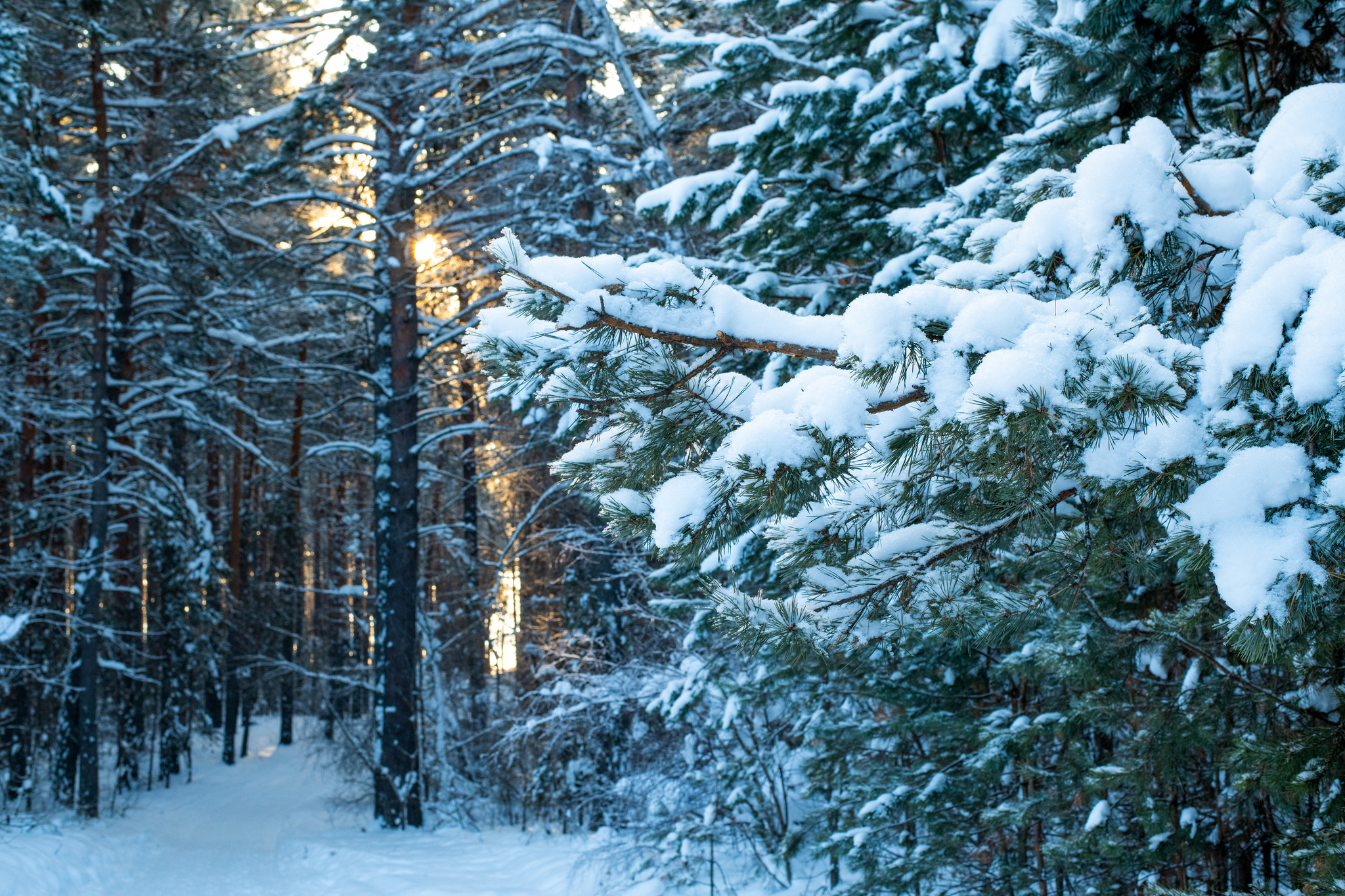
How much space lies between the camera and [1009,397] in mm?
1555

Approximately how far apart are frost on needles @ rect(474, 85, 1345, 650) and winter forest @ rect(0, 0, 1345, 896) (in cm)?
1

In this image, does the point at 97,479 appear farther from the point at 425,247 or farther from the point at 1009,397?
the point at 1009,397

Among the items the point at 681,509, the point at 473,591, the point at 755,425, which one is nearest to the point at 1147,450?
the point at 755,425

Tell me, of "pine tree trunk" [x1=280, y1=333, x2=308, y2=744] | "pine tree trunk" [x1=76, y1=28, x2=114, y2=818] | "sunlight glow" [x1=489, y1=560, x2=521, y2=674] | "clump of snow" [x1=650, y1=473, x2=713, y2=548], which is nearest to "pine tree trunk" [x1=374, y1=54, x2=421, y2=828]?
"sunlight glow" [x1=489, y1=560, x2=521, y2=674]

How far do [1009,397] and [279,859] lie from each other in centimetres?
1276

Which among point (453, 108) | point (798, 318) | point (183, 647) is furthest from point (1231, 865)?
point (183, 647)

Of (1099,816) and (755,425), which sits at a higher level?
(755,425)

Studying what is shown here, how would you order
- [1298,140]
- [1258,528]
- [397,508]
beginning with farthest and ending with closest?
[397,508], [1298,140], [1258,528]

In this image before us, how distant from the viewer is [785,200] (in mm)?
5855

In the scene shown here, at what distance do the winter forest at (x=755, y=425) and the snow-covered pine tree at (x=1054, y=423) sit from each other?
0.05 ft

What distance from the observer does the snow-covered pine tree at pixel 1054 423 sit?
5.58 ft

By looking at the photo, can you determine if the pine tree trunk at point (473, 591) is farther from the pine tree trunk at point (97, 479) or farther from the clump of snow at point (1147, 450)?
the clump of snow at point (1147, 450)

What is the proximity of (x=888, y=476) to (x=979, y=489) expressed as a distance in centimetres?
35

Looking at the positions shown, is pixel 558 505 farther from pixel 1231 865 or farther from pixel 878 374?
pixel 878 374
